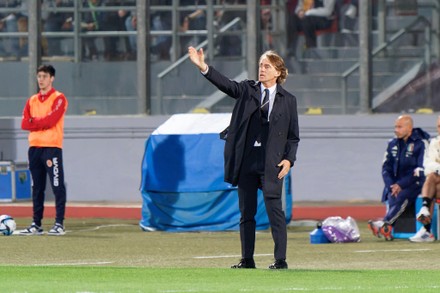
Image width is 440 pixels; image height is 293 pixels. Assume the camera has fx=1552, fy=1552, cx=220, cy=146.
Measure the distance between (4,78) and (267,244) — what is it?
9975 millimetres

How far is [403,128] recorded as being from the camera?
18516 millimetres

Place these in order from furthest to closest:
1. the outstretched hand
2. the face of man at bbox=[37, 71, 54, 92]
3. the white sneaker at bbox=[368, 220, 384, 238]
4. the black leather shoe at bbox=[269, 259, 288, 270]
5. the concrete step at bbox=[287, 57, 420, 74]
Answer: the concrete step at bbox=[287, 57, 420, 74]
the face of man at bbox=[37, 71, 54, 92]
the white sneaker at bbox=[368, 220, 384, 238]
the black leather shoe at bbox=[269, 259, 288, 270]
the outstretched hand

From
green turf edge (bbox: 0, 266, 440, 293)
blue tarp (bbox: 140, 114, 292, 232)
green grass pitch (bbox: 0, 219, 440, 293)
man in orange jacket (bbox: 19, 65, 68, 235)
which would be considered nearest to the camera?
green turf edge (bbox: 0, 266, 440, 293)

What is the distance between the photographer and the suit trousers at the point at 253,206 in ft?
44.2

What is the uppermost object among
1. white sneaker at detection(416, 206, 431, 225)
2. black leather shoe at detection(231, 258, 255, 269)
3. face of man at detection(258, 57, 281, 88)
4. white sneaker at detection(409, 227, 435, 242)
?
face of man at detection(258, 57, 281, 88)

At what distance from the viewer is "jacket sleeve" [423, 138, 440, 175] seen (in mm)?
18188

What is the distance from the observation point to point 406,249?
16.7 metres

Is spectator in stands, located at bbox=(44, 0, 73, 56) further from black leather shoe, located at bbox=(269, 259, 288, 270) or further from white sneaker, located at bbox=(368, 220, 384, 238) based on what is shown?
black leather shoe, located at bbox=(269, 259, 288, 270)

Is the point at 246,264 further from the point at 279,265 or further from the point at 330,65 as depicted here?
the point at 330,65

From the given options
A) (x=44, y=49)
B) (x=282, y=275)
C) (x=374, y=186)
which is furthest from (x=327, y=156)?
(x=282, y=275)

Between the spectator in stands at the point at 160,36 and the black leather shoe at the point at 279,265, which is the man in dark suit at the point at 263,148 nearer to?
the black leather shoe at the point at 279,265

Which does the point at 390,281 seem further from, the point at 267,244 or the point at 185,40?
the point at 185,40

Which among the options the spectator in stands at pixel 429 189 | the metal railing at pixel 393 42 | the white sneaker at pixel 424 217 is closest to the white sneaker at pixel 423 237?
the spectator in stands at pixel 429 189

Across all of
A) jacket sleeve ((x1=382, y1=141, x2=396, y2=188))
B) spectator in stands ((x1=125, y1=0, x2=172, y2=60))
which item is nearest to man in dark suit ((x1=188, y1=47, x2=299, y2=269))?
jacket sleeve ((x1=382, y1=141, x2=396, y2=188))
